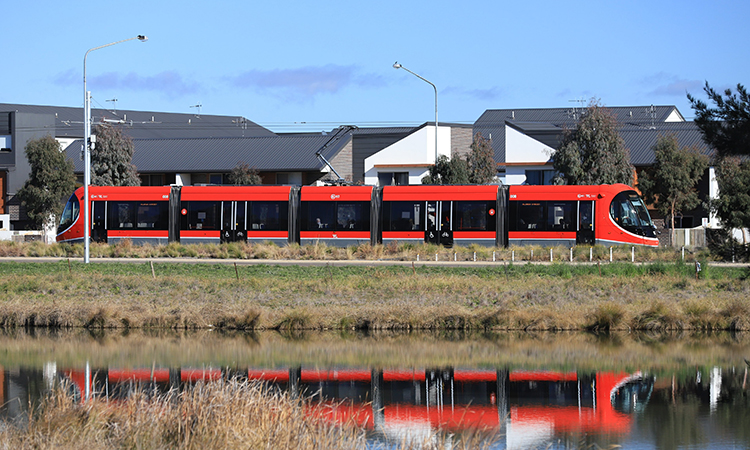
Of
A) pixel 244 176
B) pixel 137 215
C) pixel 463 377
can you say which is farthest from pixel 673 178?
pixel 463 377

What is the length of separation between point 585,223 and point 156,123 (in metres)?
66.7

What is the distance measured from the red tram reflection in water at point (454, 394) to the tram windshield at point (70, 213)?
26357 mm

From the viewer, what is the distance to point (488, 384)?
16.8m

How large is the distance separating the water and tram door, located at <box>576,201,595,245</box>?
1614 centimetres

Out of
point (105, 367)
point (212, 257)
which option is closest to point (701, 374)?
point (105, 367)

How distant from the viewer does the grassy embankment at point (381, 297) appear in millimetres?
23000

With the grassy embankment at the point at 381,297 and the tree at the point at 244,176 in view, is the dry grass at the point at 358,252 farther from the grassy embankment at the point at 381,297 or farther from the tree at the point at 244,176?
the tree at the point at 244,176

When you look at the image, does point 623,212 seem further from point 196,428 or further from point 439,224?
point 196,428

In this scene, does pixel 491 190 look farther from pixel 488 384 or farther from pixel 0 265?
pixel 488 384

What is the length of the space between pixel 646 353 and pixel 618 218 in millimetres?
18877

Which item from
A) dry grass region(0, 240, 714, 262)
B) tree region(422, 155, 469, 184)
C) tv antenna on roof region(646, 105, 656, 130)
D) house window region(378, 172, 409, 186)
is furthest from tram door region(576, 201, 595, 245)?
tv antenna on roof region(646, 105, 656, 130)

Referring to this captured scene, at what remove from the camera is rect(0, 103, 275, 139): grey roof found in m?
87.9

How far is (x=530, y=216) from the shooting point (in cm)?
3891

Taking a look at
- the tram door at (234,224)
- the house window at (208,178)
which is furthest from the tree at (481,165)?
the house window at (208,178)
